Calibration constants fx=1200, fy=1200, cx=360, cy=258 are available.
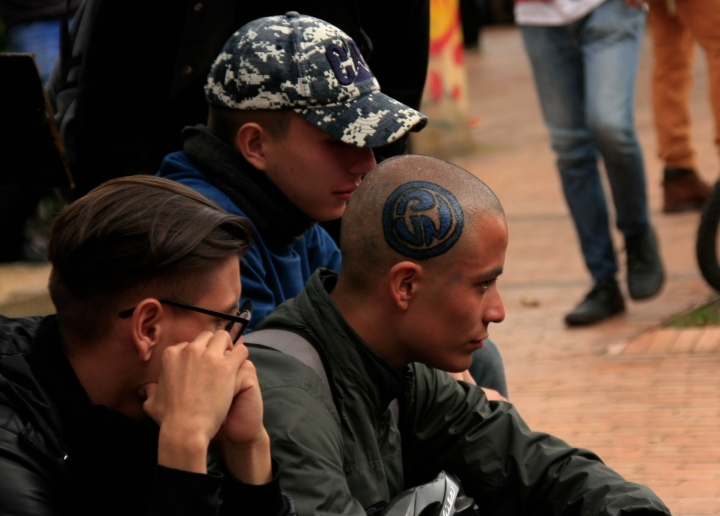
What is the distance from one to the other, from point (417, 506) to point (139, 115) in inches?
62.9

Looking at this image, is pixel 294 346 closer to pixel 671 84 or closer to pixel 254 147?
pixel 254 147

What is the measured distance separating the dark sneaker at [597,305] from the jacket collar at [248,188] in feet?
8.89

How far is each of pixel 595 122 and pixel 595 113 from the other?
41 mm

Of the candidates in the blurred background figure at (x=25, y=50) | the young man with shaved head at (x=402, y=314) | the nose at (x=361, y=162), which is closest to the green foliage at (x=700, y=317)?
the nose at (x=361, y=162)

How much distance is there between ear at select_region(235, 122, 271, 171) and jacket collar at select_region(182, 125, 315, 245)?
0.01 m

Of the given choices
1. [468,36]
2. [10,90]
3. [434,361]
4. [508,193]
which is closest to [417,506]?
[434,361]

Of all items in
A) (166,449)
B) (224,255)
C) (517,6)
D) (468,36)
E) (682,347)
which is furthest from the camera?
(468,36)

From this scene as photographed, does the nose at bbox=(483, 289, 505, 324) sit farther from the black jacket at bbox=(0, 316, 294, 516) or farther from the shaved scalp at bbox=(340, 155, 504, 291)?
the black jacket at bbox=(0, 316, 294, 516)

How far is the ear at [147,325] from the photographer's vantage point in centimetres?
211

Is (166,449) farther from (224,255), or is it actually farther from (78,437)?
(224,255)

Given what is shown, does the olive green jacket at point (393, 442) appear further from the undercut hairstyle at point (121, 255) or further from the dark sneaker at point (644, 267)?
the dark sneaker at point (644, 267)

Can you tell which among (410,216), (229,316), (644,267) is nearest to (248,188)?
(410,216)

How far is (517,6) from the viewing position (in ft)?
18.4

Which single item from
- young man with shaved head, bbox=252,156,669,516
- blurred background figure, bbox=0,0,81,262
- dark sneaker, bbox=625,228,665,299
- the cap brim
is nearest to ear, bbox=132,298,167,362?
young man with shaved head, bbox=252,156,669,516
